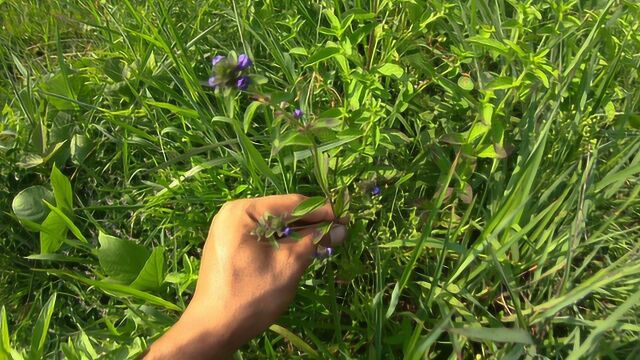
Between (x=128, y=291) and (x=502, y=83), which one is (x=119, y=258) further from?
(x=502, y=83)

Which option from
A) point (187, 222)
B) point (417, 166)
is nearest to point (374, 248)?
point (417, 166)

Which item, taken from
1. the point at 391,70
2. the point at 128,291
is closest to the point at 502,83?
the point at 391,70

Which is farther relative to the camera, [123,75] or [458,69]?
[123,75]

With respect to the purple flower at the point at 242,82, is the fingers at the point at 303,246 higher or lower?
lower

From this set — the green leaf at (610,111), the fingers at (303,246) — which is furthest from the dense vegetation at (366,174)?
the fingers at (303,246)

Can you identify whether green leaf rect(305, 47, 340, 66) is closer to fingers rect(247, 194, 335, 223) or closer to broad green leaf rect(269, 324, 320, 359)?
fingers rect(247, 194, 335, 223)

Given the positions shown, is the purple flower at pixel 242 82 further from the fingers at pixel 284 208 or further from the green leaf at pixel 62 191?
the green leaf at pixel 62 191

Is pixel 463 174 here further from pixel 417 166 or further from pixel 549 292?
pixel 549 292
